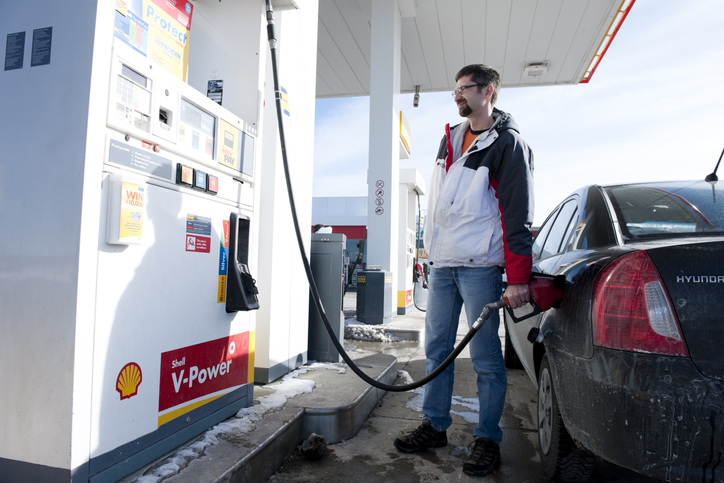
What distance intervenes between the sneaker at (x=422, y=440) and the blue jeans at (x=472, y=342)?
43 mm

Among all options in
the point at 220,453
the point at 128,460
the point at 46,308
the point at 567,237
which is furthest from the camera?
the point at 567,237

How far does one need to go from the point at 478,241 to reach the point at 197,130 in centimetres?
144

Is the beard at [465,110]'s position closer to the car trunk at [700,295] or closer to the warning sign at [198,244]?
the car trunk at [700,295]

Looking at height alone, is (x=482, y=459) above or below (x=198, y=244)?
below

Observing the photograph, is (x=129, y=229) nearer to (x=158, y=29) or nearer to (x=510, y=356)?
(x=158, y=29)

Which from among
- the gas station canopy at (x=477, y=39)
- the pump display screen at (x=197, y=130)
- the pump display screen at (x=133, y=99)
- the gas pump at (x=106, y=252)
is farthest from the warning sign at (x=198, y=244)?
the gas station canopy at (x=477, y=39)

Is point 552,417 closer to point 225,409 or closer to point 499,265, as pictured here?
point 499,265

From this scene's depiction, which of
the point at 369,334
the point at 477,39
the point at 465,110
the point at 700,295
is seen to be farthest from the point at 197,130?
the point at 477,39

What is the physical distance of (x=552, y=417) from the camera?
206cm

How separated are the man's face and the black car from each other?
3.10ft

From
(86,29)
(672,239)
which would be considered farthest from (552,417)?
(86,29)

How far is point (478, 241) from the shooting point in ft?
7.70

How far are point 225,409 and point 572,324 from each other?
168cm

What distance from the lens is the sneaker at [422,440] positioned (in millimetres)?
2533
